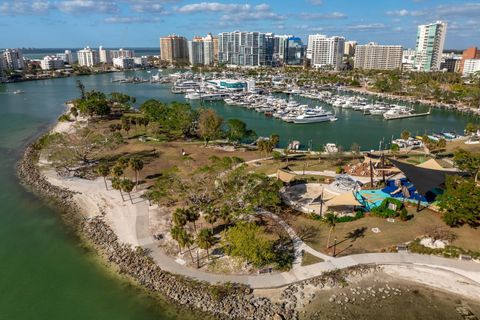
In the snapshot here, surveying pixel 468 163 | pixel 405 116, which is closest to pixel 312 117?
pixel 405 116

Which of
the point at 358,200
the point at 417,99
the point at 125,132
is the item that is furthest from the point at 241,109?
the point at 358,200

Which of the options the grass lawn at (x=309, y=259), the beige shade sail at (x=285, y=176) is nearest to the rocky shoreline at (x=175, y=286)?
the grass lawn at (x=309, y=259)

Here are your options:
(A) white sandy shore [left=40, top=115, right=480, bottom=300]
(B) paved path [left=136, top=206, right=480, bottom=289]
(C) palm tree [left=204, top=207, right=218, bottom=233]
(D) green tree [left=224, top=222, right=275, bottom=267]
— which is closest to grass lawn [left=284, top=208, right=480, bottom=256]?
(B) paved path [left=136, top=206, right=480, bottom=289]

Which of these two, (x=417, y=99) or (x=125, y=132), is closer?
(x=125, y=132)

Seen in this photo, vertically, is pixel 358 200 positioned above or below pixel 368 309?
above

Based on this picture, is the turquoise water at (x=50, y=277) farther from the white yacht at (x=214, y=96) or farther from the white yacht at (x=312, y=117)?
the white yacht at (x=214, y=96)

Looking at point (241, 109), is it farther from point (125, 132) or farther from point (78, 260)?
point (78, 260)

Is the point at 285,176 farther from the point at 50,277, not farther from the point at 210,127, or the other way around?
the point at 50,277
